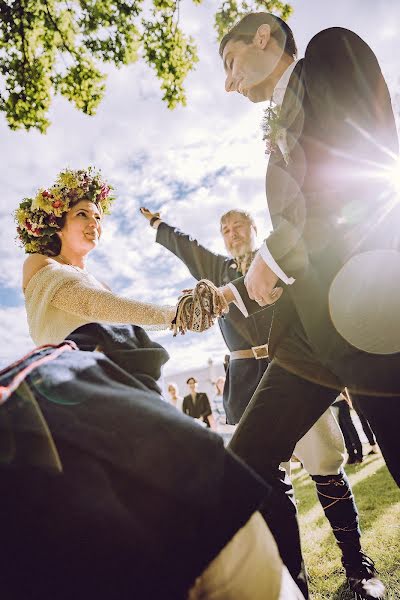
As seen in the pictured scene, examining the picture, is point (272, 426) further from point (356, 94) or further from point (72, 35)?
point (72, 35)

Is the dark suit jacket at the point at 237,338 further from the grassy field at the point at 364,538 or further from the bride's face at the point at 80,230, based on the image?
the bride's face at the point at 80,230

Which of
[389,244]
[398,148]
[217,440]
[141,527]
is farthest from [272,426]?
[398,148]

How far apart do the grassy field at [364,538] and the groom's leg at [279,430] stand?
67cm

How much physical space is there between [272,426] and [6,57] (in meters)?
7.88

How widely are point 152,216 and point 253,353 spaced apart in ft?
6.84

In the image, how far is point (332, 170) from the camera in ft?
4.97

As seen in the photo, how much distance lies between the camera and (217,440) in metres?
0.81

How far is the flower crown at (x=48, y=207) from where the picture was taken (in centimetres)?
289

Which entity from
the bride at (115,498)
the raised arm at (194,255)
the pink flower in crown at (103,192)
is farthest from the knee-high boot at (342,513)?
the pink flower in crown at (103,192)

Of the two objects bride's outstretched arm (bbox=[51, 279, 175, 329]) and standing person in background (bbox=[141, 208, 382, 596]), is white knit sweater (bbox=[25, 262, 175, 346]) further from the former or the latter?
standing person in background (bbox=[141, 208, 382, 596])

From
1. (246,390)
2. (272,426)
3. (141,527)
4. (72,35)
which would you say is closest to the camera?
(141,527)

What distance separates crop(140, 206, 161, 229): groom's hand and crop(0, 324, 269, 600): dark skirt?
3.68 metres

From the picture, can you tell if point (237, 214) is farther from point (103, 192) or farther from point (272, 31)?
point (272, 31)

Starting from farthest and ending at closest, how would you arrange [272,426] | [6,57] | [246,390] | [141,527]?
[6,57] → [246,390] → [272,426] → [141,527]
